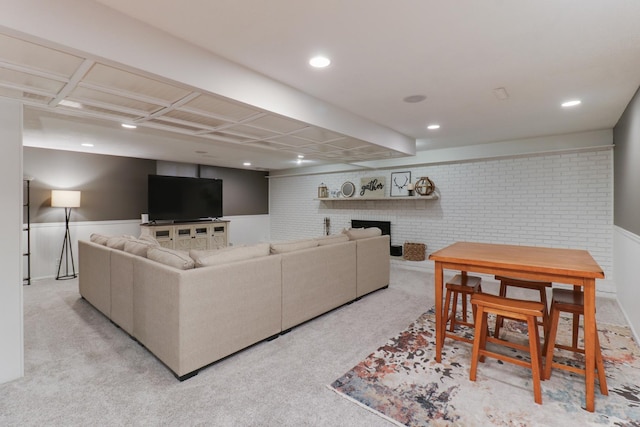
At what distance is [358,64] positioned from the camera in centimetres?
235

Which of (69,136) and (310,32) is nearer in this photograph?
(310,32)

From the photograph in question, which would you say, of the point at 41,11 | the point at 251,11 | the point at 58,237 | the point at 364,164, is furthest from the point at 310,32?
the point at 58,237

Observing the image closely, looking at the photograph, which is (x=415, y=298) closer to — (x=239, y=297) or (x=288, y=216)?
(x=239, y=297)

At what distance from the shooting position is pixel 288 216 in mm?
8453

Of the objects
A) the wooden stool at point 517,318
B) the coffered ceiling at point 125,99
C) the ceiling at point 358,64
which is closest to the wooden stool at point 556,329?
the wooden stool at point 517,318

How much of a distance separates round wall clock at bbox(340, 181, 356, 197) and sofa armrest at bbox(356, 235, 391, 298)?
8.77ft

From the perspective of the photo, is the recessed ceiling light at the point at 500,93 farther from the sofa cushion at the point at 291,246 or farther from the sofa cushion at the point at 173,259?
the sofa cushion at the point at 173,259

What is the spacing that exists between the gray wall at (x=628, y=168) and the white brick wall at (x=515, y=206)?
0.31 metres

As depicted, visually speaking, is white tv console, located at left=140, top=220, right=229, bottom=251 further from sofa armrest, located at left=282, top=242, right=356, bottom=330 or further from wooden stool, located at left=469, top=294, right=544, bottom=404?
wooden stool, located at left=469, top=294, right=544, bottom=404

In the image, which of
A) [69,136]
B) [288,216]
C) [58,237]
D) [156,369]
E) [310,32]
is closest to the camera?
[310,32]

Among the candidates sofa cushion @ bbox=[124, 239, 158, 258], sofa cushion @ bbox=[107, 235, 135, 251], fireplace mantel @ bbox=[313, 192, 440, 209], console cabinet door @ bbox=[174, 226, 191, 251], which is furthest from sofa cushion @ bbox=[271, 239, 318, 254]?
console cabinet door @ bbox=[174, 226, 191, 251]

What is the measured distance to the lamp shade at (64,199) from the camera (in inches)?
193

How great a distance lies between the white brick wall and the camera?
4324 mm

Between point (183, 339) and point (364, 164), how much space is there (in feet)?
17.3
